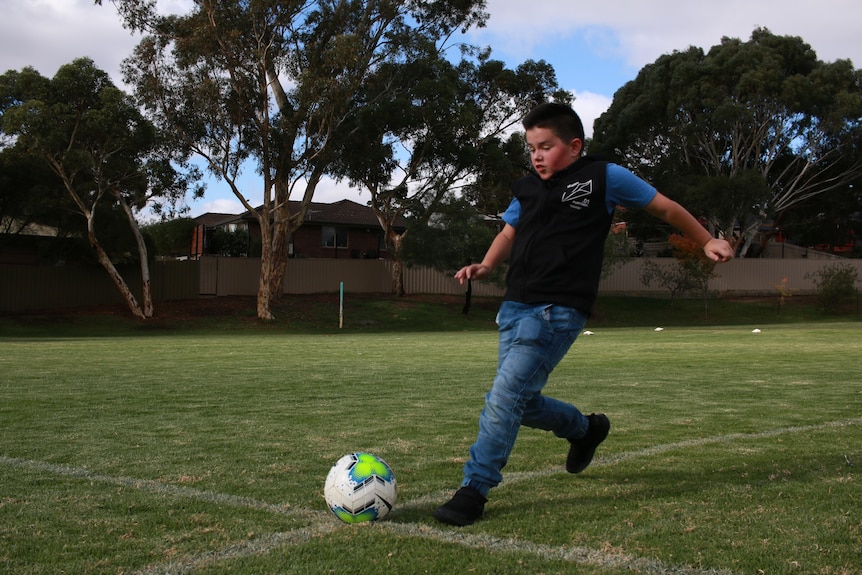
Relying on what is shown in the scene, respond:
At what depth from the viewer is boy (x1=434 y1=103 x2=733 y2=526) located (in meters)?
4.02

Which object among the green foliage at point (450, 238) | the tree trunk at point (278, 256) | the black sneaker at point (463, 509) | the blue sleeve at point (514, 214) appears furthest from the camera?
the green foliage at point (450, 238)

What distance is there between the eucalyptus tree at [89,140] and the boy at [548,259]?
2923 cm

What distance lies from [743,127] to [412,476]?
154 ft

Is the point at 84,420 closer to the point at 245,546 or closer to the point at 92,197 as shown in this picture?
the point at 245,546

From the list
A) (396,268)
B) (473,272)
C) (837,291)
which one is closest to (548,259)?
(473,272)

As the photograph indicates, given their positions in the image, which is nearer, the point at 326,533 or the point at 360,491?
the point at 326,533

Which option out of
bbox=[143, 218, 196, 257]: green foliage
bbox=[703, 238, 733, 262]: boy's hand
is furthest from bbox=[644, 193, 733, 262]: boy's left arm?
bbox=[143, 218, 196, 257]: green foliage

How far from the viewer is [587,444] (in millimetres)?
4652

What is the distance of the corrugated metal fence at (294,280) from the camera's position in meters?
35.7

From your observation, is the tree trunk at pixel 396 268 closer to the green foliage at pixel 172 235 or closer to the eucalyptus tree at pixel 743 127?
the eucalyptus tree at pixel 743 127

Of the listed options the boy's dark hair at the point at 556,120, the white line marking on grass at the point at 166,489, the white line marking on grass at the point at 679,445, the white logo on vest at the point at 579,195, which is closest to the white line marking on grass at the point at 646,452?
the white line marking on grass at the point at 679,445

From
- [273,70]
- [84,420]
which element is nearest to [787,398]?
[84,420]

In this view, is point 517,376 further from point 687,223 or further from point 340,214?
point 340,214

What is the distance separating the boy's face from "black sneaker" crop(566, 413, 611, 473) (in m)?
1.45
